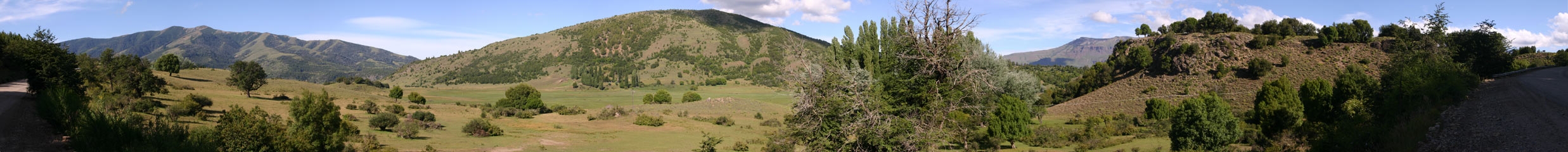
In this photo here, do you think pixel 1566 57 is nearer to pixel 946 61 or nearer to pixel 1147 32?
pixel 1147 32

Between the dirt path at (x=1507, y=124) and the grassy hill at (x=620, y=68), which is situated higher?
the grassy hill at (x=620, y=68)

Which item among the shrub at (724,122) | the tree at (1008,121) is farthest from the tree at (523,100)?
the tree at (1008,121)

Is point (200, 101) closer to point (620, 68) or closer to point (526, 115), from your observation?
point (526, 115)

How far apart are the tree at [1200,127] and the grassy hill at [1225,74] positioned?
27.1 meters

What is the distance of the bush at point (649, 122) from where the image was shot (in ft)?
188

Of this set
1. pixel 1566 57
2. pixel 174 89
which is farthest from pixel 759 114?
pixel 1566 57

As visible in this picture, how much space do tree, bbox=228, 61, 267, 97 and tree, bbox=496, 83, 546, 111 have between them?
20632 mm

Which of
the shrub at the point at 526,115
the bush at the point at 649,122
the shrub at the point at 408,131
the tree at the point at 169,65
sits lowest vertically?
the bush at the point at 649,122

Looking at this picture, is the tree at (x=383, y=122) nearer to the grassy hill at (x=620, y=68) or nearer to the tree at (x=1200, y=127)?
the tree at (x=1200, y=127)

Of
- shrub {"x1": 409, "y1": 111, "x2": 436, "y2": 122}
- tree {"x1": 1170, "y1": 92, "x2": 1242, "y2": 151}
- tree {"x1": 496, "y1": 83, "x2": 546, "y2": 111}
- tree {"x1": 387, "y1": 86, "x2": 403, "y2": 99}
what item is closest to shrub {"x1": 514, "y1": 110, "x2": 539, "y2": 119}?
tree {"x1": 496, "y1": 83, "x2": 546, "y2": 111}

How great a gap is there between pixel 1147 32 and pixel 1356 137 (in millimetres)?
71796

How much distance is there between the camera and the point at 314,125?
24281 millimetres

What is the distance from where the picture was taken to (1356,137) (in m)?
17.2

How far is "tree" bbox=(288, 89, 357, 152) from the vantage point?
2384cm
